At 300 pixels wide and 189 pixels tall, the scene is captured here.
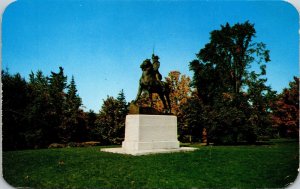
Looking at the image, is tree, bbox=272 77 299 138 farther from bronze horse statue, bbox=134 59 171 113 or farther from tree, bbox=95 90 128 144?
tree, bbox=95 90 128 144

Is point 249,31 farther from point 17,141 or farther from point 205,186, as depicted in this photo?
point 205,186

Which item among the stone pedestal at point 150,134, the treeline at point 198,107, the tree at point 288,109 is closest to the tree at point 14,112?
the treeline at point 198,107

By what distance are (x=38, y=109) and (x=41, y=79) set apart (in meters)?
12.1

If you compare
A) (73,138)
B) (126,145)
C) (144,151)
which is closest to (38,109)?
(73,138)

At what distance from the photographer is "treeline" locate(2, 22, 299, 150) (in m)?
21.4

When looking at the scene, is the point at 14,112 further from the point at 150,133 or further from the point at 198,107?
the point at 198,107

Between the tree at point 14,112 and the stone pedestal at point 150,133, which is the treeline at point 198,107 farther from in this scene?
the stone pedestal at point 150,133

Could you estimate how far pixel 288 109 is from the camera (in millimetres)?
22953

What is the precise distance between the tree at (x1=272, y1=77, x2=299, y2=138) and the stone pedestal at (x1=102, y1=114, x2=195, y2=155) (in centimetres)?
1008

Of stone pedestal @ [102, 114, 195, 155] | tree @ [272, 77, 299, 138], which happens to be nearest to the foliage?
stone pedestal @ [102, 114, 195, 155]

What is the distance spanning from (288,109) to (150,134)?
12631 millimetres

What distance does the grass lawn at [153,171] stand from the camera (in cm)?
868

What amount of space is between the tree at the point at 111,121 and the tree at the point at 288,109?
39.8 ft

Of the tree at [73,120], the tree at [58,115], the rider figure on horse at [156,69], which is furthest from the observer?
the tree at [73,120]
